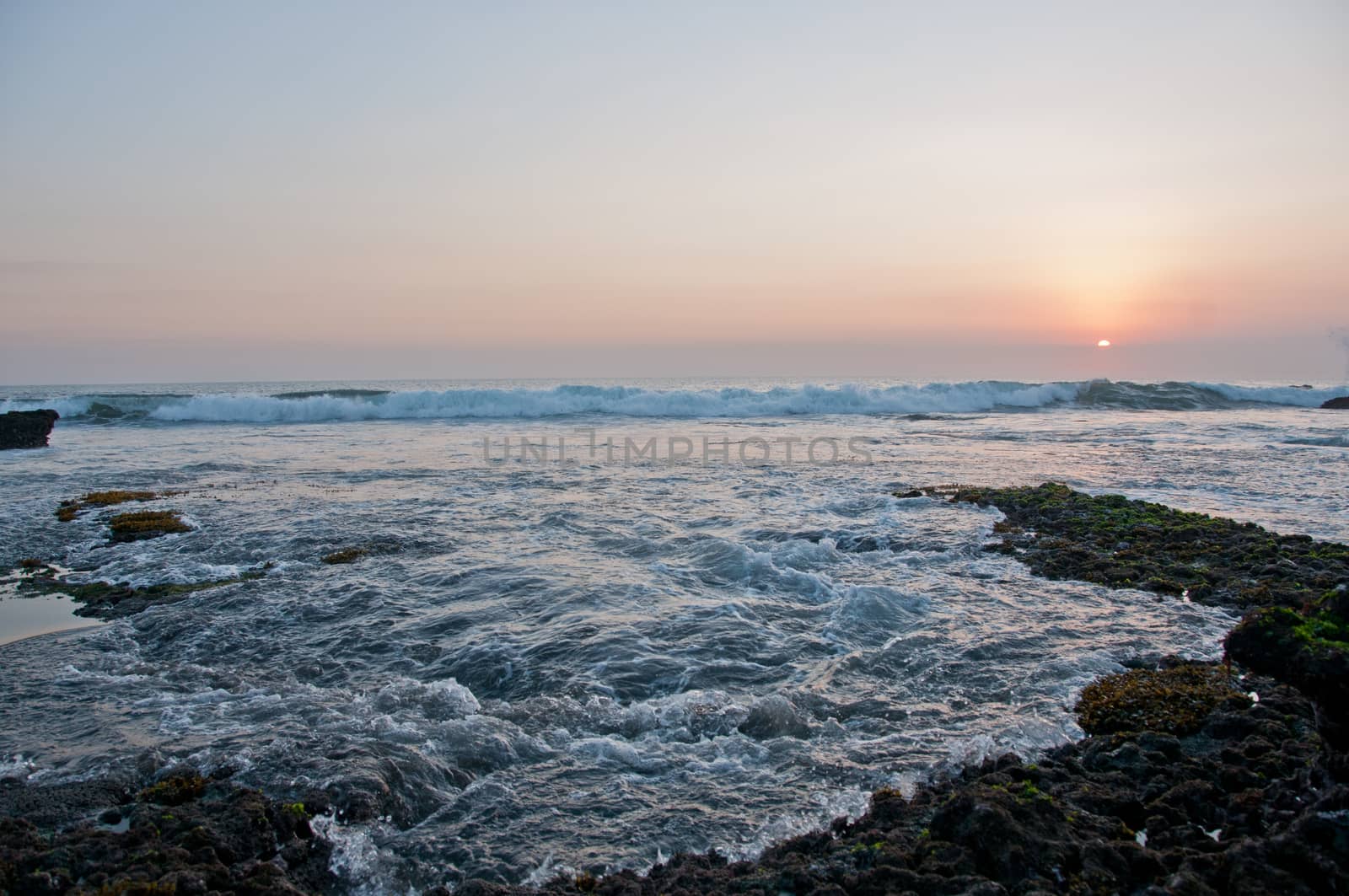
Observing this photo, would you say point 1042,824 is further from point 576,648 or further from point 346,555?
point 346,555

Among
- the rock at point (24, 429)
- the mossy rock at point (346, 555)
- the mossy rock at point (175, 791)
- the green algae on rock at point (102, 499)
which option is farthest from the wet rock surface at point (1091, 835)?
the rock at point (24, 429)

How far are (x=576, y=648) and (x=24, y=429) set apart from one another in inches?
1233

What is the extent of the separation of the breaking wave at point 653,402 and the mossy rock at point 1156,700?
42.8 meters

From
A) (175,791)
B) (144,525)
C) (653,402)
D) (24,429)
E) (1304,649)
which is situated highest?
(653,402)

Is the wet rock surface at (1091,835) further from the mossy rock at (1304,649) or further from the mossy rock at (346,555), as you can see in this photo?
the mossy rock at (346,555)

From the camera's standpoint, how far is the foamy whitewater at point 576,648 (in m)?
5.30

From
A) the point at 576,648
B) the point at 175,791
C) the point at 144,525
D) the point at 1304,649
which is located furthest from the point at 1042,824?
the point at 144,525

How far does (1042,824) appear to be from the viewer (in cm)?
434

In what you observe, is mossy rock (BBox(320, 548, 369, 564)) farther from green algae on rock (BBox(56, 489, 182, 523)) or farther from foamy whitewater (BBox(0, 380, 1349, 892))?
green algae on rock (BBox(56, 489, 182, 523))

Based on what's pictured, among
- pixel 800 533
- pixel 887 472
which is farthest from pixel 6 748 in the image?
pixel 887 472

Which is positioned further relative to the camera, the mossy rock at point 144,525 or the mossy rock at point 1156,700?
the mossy rock at point 144,525

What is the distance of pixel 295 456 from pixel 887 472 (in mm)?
20271

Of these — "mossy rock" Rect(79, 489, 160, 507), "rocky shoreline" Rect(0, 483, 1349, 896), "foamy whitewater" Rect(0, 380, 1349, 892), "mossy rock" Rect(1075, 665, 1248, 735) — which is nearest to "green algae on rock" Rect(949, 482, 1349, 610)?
"foamy whitewater" Rect(0, 380, 1349, 892)

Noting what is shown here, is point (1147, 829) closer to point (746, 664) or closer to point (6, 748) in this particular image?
point (746, 664)
